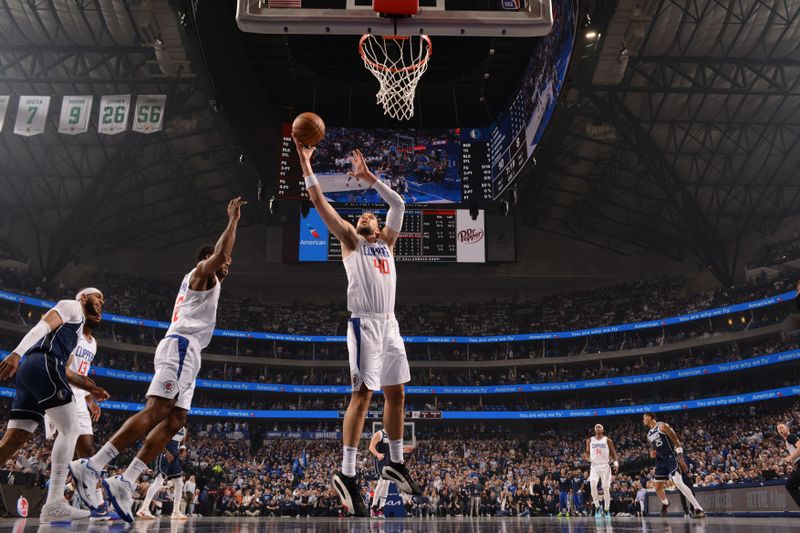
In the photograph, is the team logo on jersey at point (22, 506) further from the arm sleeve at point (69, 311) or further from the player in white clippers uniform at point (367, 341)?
the player in white clippers uniform at point (367, 341)

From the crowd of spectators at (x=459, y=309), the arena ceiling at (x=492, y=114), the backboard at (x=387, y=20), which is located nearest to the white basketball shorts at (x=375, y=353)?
the backboard at (x=387, y=20)

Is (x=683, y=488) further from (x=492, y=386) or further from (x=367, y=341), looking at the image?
(x=492, y=386)

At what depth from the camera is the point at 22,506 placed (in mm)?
10844

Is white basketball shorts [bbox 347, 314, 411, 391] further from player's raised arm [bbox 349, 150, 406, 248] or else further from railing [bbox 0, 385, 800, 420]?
railing [bbox 0, 385, 800, 420]

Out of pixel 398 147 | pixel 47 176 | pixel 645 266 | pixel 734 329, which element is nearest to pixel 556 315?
pixel 645 266

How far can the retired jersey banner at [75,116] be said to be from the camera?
15414 mm

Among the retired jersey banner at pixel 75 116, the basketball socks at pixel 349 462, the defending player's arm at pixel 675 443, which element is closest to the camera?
the basketball socks at pixel 349 462

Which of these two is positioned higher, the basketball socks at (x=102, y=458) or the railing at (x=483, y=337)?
the railing at (x=483, y=337)

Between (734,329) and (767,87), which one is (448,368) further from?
(767,87)

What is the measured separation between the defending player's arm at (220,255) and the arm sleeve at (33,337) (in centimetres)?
120

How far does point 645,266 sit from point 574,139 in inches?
496

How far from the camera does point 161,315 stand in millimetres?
30891

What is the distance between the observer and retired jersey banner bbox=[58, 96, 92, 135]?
50.6 feet

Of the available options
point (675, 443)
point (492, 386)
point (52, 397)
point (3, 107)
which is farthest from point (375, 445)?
point (492, 386)
